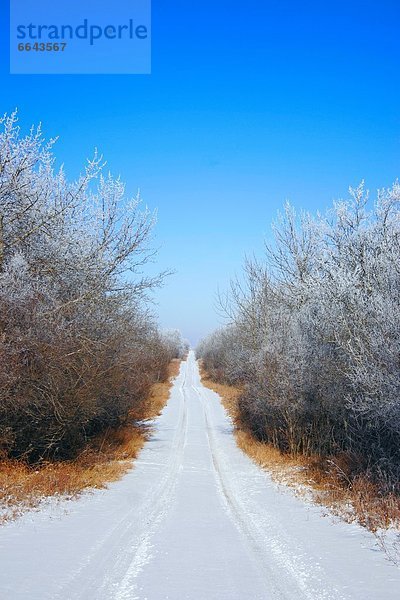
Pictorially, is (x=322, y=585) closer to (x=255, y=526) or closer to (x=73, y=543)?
(x=255, y=526)

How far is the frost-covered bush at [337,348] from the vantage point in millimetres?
8562

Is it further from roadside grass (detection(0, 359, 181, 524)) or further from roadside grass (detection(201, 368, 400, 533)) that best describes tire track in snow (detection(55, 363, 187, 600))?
roadside grass (detection(201, 368, 400, 533))

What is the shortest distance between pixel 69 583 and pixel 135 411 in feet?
56.4

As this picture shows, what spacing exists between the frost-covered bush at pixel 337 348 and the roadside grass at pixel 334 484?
1.35 feet

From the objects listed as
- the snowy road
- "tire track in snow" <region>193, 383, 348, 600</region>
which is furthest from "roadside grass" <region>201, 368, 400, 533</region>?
"tire track in snow" <region>193, 383, 348, 600</region>

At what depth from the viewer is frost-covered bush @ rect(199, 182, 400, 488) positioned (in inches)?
337

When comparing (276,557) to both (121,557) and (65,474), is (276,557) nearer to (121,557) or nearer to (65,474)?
(121,557)

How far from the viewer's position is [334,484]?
9969 millimetres

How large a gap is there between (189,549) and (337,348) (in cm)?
567

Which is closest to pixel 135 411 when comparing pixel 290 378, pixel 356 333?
pixel 290 378

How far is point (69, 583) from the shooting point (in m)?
4.62

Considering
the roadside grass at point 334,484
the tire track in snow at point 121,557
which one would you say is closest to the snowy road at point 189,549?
the tire track in snow at point 121,557

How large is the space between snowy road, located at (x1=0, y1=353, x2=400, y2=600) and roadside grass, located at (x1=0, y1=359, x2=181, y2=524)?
0.41 meters

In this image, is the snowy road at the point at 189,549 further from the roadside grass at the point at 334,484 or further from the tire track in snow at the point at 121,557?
the roadside grass at the point at 334,484
